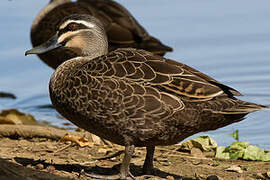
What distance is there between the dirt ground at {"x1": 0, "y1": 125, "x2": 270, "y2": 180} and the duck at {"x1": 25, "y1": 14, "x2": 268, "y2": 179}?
0.44 metres

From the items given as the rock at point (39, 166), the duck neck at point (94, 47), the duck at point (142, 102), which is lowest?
the rock at point (39, 166)

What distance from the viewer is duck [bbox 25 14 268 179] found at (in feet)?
16.4

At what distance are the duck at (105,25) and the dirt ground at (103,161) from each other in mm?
3456

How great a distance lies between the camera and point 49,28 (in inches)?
398

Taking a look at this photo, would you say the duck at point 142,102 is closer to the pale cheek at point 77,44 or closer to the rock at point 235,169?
the pale cheek at point 77,44

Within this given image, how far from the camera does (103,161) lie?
19.4 feet

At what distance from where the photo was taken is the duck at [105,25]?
9.98 metres

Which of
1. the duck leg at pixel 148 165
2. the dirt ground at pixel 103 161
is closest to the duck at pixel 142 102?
the duck leg at pixel 148 165

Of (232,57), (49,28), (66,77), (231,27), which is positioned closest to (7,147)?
(66,77)

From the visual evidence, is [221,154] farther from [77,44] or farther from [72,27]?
[72,27]

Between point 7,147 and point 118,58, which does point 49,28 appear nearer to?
point 7,147

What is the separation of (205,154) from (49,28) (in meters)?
4.61

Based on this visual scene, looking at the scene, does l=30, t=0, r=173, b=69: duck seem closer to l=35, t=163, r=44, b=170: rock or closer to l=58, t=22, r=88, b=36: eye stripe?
l=58, t=22, r=88, b=36: eye stripe

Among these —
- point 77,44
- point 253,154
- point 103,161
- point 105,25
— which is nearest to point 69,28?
point 77,44
